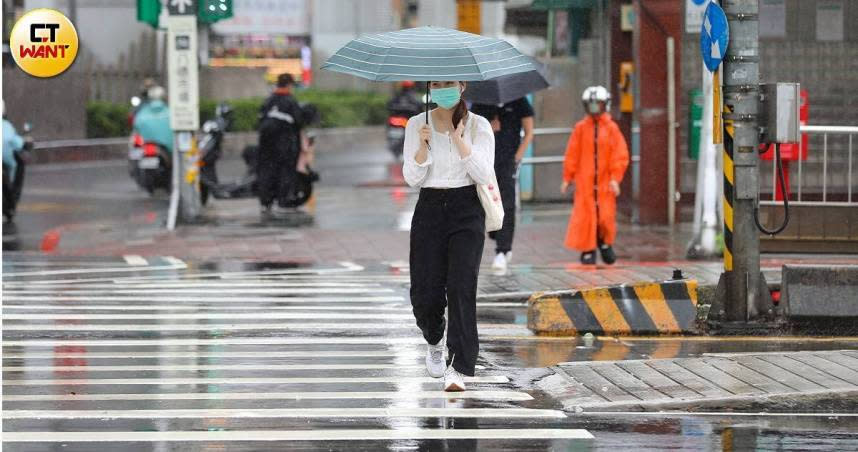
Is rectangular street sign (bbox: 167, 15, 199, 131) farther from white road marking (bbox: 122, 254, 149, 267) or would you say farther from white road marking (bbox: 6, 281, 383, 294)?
white road marking (bbox: 6, 281, 383, 294)

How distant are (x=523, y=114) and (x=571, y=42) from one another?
911 cm

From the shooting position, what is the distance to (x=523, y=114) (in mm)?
14398

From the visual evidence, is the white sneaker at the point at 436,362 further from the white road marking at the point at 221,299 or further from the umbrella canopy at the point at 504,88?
the umbrella canopy at the point at 504,88

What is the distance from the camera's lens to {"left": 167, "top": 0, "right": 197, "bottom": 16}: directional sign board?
1862 centimetres

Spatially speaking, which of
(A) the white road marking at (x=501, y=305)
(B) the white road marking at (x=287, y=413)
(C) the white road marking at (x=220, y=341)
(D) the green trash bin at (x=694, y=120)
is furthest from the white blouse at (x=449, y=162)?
(D) the green trash bin at (x=694, y=120)

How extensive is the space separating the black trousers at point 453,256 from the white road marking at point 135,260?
7.44 meters

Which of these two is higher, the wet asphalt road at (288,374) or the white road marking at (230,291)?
the white road marking at (230,291)

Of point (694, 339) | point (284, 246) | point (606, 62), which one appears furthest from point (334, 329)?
point (606, 62)

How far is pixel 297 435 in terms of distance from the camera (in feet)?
24.0

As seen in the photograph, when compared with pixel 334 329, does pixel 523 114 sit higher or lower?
higher

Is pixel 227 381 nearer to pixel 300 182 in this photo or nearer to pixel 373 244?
pixel 373 244

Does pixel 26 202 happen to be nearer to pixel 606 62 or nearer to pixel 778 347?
pixel 606 62

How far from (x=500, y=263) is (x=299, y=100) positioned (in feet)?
84.5

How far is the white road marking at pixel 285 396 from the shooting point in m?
8.30
